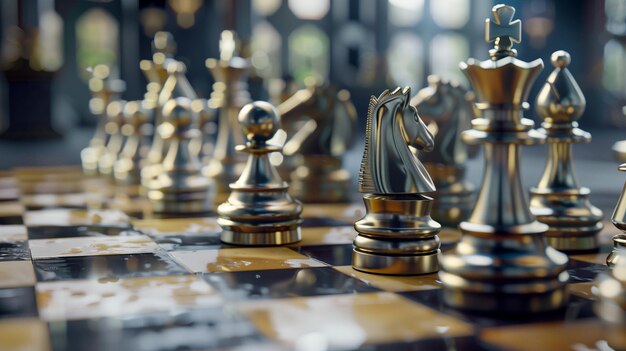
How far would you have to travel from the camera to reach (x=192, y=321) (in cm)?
104

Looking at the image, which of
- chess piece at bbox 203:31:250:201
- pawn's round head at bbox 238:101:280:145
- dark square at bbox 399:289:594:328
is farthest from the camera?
chess piece at bbox 203:31:250:201

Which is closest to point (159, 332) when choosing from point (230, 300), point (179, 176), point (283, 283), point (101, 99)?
point (230, 300)

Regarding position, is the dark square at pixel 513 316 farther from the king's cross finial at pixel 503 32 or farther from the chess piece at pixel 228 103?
the chess piece at pixel 228 103

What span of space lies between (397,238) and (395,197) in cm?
8

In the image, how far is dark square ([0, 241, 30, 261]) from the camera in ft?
4.92

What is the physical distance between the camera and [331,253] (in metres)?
1.60

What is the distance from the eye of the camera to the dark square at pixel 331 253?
59.2 inches

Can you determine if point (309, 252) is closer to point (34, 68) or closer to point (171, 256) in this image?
point (171, 256)

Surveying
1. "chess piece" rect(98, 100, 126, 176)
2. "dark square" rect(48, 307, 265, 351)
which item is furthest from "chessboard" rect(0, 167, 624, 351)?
"chess piece" rect(98, 100, 126, 176)

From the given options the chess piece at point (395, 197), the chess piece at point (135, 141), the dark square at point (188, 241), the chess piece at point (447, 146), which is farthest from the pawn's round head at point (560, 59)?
the chess piece at point (135, 141)

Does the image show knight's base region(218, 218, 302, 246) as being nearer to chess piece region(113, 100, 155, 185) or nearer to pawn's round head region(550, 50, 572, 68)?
pawn's round head region(550, 50, 572, 68)

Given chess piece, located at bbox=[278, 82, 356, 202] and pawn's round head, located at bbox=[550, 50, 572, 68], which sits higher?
pawn's round head, located at bbox=[550, 50, 572, 68]

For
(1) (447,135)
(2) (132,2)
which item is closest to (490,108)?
(1) (447,135)

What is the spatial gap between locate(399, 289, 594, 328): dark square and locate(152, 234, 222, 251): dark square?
61 centimetres
